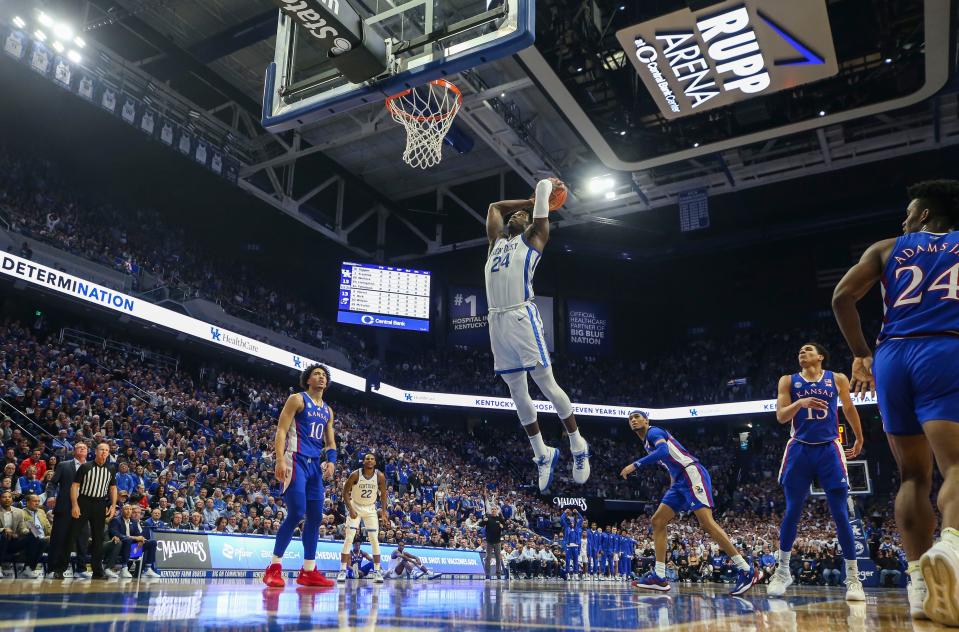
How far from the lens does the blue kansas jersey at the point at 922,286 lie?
3.20 meters

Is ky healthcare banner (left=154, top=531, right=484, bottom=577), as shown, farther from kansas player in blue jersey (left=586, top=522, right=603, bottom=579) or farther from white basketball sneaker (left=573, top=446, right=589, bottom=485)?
white basketball sneaker (left=573, top=446, right=589, bottom=485)

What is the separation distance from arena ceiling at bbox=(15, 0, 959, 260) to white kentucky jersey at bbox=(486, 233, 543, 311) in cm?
891

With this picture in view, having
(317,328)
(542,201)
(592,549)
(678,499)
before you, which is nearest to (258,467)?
(592,549)

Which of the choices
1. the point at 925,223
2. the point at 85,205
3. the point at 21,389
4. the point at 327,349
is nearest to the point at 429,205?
the point at 327,349

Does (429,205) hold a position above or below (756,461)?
above

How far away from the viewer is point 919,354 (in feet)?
10.5

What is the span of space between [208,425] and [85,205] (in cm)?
865

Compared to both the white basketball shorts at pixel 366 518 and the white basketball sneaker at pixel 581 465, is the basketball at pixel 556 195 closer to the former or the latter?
the white basketball sneaker at pixel 581 465

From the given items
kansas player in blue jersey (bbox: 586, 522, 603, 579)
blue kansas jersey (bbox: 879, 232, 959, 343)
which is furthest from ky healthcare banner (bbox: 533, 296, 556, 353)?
blue kansas jersey (bbox: 879, 232, 959, 343)

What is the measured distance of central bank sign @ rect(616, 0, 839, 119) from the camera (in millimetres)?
12250

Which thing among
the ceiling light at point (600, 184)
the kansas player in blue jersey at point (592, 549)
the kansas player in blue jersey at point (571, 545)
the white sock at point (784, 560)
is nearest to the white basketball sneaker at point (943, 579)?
the white sock at point (784, 560)

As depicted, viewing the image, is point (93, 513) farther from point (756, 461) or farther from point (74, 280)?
point (756, 461)

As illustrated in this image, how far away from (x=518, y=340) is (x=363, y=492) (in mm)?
5564

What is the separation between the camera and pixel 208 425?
17844mm
